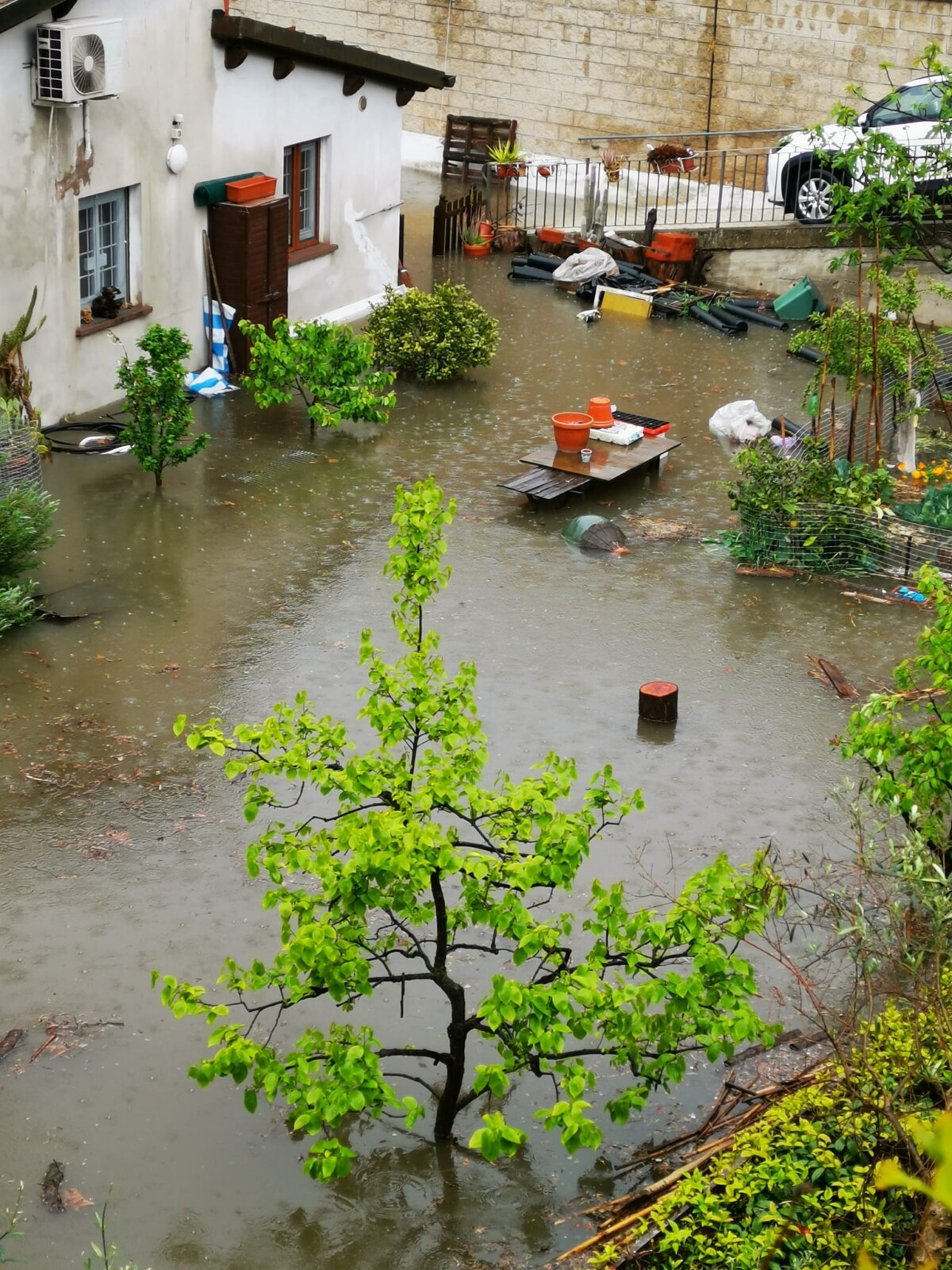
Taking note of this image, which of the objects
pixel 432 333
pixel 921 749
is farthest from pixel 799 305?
pixel 921 749

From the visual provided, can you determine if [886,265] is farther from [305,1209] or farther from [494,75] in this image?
[494,75]

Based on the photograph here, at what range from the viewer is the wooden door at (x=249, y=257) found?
15.8 m

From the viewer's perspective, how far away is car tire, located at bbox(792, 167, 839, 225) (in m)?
20.3

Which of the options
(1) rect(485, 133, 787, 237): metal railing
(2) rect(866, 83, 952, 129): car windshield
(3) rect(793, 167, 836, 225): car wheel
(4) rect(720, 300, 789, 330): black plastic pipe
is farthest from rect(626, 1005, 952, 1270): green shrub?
(1) rect(485, 133, 787, 237): metal railing

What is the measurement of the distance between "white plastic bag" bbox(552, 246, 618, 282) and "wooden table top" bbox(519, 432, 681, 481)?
700cm

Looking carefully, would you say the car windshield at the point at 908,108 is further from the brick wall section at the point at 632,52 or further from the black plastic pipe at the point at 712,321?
the brick wall section at the point at 632,52

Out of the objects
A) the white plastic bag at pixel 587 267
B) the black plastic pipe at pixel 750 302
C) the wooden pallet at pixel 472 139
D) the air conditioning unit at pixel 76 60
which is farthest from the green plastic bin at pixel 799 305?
the air conditioning unit at pixel 76 60

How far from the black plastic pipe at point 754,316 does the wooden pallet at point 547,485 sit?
6915 millimetres

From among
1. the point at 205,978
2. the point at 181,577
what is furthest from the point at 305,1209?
the point at 181,577

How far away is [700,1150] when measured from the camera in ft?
19.5

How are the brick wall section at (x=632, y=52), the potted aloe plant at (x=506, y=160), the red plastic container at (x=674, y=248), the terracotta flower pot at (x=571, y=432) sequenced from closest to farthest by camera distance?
the terracotta flower pot at (x=571, y=432)
the red plastic container at (x=674, y=248)
the brick wall section at (x=632, y=52)
the potted aloe plant at (x=506, y=160)

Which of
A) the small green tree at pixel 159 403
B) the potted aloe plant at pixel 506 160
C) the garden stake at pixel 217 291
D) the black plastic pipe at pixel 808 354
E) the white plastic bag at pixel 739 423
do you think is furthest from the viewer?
the potted aloe plant at pixel 506 160

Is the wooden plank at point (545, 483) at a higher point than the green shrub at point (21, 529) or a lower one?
lower

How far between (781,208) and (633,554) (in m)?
12.9
